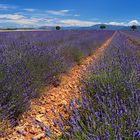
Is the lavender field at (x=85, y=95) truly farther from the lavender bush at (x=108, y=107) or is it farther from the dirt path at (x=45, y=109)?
the dirt path at (x=45, y=109)

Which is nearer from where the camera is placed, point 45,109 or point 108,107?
point 108,107

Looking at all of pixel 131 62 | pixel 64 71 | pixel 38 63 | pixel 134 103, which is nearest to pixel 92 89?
pixel 131 62

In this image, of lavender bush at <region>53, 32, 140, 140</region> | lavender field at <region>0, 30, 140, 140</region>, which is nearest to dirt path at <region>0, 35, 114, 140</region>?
lavender field at <region>0, 30, 140, 140</region>

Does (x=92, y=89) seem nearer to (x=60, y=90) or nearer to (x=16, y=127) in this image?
(x=16, y=127)

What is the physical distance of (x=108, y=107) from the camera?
2.51 metres

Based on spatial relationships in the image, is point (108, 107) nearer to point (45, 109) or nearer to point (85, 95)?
point (85, 95)

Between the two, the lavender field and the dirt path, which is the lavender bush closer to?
the lavender field

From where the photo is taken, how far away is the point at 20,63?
4.33m

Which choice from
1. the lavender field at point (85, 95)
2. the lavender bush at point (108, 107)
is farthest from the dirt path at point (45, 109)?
the lavender bush at point (108, 107)

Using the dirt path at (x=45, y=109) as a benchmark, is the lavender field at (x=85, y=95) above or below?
above

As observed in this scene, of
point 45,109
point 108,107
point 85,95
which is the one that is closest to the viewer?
point 108,107

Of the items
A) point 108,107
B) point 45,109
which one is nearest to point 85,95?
point 108,107

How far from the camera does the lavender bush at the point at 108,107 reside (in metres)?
2.04

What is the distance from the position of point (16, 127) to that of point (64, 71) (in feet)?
11.2
